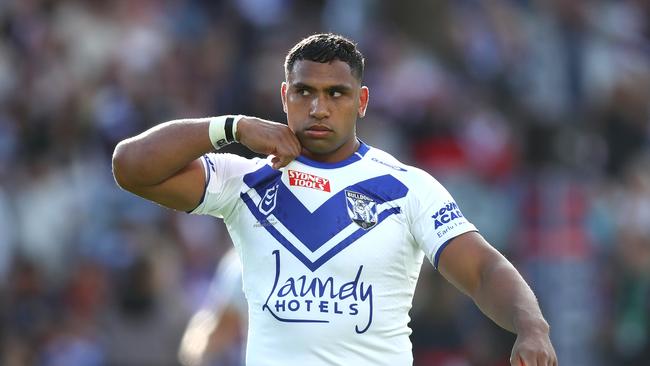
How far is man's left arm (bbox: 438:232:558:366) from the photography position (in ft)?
20.3

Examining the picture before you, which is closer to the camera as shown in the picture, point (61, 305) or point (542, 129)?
point (61, 305)

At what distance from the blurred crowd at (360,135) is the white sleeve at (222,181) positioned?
5668 millimetres

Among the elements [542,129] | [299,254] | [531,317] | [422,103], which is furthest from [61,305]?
[531,317]

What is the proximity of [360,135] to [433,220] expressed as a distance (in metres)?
8.23

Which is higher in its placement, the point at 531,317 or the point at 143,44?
the point at 143,44

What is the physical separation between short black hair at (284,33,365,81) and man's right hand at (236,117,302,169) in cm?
33

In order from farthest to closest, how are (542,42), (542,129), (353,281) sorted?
1. (542,42)
2. (542,129)
3. (353,281)

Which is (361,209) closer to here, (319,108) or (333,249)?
(333,249)

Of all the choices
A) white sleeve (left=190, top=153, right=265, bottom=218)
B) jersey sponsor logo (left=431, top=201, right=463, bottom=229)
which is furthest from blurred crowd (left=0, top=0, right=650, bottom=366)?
jersey sponsor logo (left=431, top=201, right=463, bottom=229)

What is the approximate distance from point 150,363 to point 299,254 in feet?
20.0

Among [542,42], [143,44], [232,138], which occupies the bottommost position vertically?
[232,138]

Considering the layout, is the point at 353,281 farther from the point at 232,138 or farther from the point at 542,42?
the point at 542,42

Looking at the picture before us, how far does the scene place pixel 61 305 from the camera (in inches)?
547

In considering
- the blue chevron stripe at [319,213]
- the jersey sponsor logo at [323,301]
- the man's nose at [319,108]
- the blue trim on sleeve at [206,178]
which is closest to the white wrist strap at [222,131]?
the blue trim on sleeve at [206,178]
